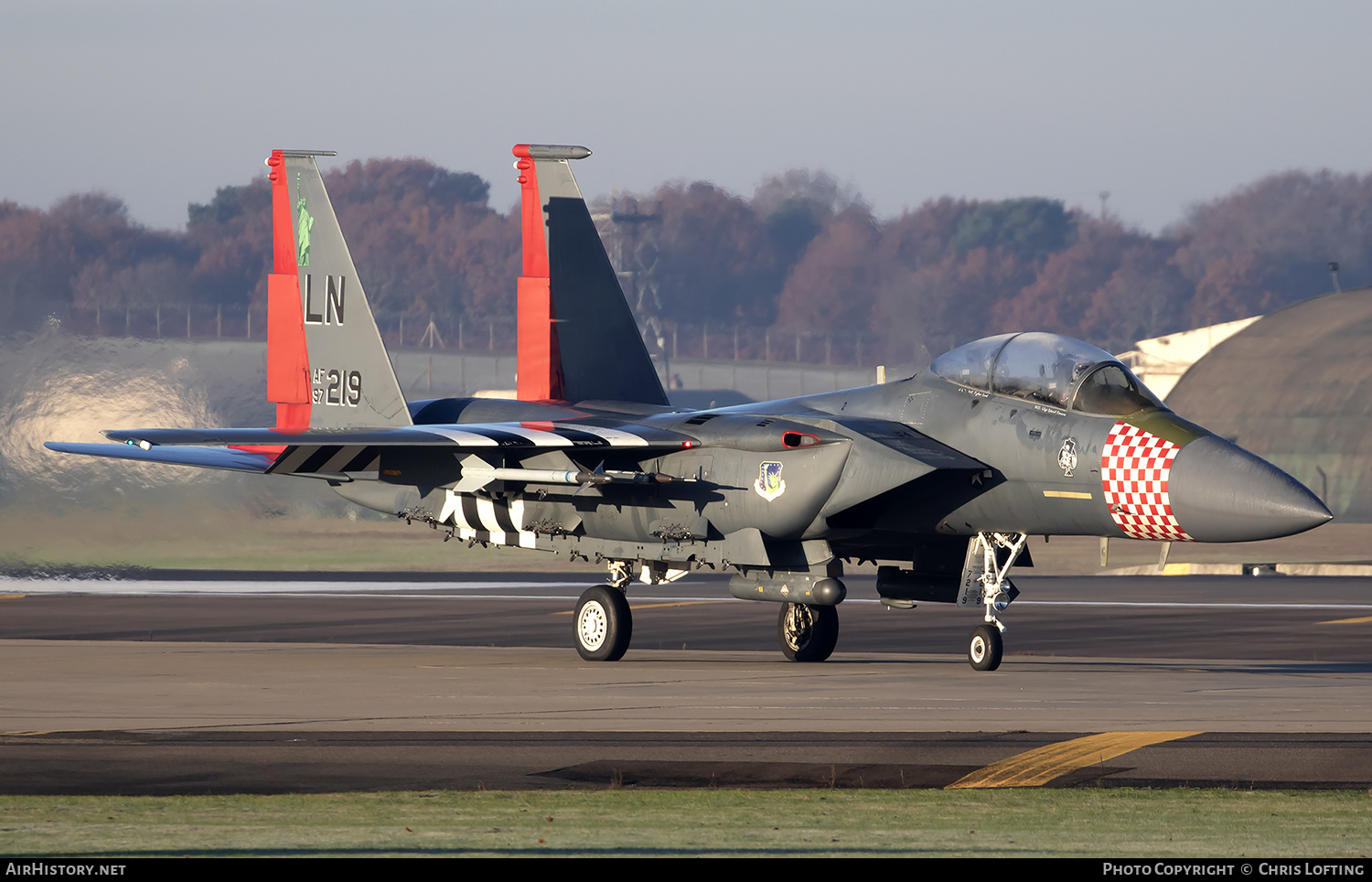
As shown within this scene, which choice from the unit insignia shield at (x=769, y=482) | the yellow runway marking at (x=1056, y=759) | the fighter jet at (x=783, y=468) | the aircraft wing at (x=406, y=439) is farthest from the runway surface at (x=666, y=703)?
the aircraft wing at (x=406, y=439)

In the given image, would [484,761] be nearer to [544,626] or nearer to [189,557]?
[544,626]

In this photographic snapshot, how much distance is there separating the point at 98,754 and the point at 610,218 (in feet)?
245

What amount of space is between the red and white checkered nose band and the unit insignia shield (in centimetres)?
338

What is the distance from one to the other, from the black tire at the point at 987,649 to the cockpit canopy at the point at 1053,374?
2.44 metres

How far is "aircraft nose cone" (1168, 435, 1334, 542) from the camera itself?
15648 mm

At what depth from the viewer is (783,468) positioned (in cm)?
1805

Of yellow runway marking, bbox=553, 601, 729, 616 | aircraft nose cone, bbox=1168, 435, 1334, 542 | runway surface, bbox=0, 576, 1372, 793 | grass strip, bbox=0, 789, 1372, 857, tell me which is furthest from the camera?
yellow runway marking, bbox=553, 601, 729, 616

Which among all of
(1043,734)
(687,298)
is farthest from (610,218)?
(1043,734)

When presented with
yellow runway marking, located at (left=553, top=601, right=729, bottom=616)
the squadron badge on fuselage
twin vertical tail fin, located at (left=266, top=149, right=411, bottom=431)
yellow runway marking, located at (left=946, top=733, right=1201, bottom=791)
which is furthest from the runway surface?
twin vertical tail fin, located at (left=266, top=149, right=411, bottom=431)

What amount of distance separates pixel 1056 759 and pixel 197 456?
15.1 m

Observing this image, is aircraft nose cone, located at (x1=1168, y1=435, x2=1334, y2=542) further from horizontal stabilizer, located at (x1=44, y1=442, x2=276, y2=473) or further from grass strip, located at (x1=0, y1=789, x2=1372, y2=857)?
horizontal stabilizer, located at (x1=44, y1=442, x2=276, y2=473)

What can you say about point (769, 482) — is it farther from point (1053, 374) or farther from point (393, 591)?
point (393, 591)

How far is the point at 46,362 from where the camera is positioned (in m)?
32.5

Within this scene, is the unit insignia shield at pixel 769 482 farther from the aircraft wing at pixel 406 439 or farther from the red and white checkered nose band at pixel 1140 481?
the red and white checkered nose band at pixel 1140 481
